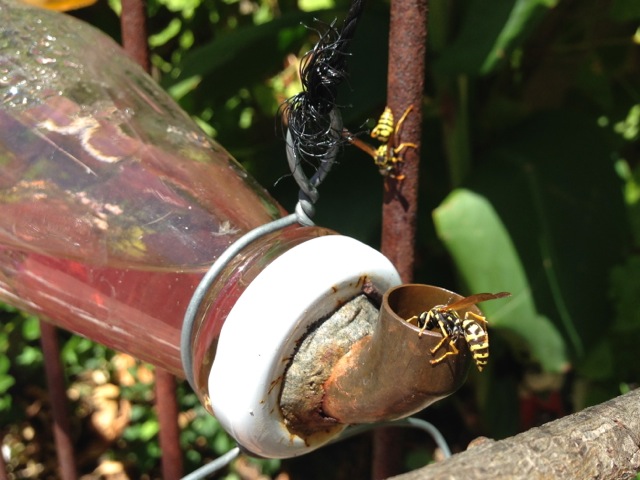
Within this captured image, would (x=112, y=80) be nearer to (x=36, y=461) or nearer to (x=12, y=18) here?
(x=12, y=18)

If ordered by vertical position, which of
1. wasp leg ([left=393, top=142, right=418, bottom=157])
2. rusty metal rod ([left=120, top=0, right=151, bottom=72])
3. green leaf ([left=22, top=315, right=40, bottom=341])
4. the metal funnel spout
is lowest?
green leaf ([left=22, top=315, right=40, bottom=341])

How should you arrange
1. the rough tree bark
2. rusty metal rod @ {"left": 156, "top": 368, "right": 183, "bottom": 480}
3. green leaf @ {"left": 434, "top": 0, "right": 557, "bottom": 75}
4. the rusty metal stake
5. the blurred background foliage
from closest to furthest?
the rough tree bark, the rusty metal stake, rusty metal rod @ {"left": 156, "top": 368, "right": 183, "bottom": 480}, green leaf @ {"left": 434, "top": 0, "right": 557, "bottom": 75}, the blurred background foliage

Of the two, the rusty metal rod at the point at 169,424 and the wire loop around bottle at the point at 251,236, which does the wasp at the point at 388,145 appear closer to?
the wire loop around bottle at the point at 251,236

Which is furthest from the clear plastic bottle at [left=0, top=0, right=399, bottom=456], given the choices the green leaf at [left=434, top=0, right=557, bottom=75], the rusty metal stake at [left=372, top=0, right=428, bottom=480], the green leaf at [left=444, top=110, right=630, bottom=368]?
the green leaf at [left=444, top=110, right=630, bottom=368]

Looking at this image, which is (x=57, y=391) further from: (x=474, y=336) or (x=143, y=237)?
(x=474, y=336)

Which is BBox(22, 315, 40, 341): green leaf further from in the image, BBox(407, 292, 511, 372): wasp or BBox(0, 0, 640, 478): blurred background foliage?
BBox(407, 292, 511, 372): wasp

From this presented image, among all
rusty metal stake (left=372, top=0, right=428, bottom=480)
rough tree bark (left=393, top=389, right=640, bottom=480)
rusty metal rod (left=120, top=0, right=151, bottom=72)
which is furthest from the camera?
rusty metal rod (left=120, top=0, right=151, bottom=72)

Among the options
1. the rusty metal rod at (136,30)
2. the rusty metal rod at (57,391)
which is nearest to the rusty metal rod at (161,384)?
the rusty metal rod at (136,30)
